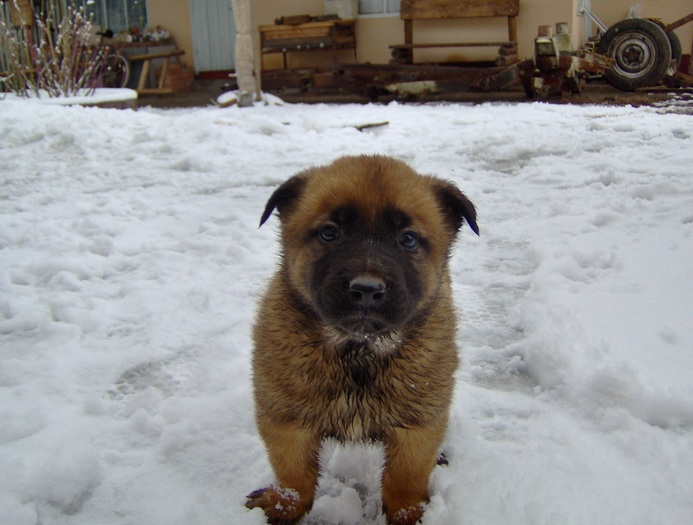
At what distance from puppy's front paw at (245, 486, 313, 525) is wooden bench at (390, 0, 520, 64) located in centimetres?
1080

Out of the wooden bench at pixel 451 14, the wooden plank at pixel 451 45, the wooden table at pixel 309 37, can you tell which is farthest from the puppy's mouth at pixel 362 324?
the wooden table at pixel 309 37

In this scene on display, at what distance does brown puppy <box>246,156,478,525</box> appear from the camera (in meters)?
1.99

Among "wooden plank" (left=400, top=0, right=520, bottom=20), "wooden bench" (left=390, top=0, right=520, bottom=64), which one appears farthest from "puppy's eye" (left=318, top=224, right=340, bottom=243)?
"wooden plank" (left=400, top=0, right=520, bottom=20)

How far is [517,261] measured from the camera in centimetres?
420

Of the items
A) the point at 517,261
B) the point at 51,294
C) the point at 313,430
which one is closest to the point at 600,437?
the point at 313,430

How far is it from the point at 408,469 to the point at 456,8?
11740 mm

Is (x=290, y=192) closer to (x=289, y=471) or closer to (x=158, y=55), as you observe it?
(x=289, y=471)

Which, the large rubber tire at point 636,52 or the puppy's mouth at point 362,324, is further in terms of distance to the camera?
the large rubber tire at point 636,52

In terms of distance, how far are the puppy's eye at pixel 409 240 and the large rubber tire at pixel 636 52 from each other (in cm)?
1105

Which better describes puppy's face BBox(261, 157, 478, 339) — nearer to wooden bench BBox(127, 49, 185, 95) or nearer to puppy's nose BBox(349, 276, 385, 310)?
puppy's nose BBox(349, 276, 385, 310)

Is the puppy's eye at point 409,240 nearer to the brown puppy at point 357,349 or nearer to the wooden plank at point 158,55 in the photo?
the brown puppy at point 357,349

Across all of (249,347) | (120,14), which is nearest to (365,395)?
(249,347)

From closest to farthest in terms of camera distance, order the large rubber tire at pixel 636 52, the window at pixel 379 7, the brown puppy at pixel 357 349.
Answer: the brown puppy at pixel 357 349, the large rubber tire at pixel 636 52, the window at pixel 379 7

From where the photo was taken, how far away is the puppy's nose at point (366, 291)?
1852 millimetres
